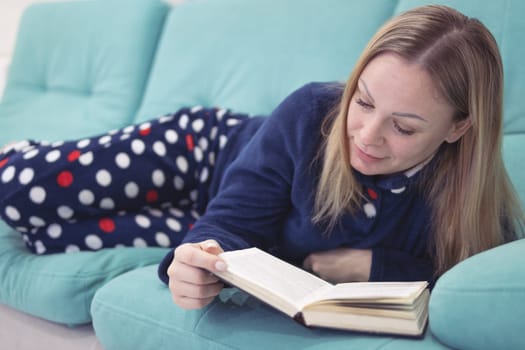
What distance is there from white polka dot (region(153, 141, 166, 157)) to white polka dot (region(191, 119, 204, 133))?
9 cm

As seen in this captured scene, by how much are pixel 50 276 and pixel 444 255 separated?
0.72 m

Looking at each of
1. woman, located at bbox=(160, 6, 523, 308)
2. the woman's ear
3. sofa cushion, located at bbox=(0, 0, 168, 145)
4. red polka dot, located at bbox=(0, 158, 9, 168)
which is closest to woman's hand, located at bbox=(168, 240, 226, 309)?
woman, located at bbox=(160, 6, 523, 308)

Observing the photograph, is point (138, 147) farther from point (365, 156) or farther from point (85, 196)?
point (365, 156)

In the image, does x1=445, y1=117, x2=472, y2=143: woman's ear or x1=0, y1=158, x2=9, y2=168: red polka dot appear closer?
x1=445, y1=117, x2=472, y2=143: woman's ear

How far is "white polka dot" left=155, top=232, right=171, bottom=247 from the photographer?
46.2 inches

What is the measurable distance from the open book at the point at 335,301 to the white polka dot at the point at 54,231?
57 centimetres

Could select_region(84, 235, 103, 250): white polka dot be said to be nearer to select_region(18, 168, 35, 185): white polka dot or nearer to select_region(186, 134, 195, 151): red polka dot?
select_region(18, 168, 35, 185): white polka dot

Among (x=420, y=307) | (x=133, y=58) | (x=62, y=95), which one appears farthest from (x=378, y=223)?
(x=62, y=95)

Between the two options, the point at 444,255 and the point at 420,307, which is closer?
the point at 420,307

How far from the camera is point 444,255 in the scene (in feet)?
3.03

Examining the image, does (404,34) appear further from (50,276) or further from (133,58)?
(133,58)

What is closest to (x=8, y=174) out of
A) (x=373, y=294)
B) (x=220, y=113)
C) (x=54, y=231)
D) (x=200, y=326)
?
(x=54, y=231)

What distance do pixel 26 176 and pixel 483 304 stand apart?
0.90 m

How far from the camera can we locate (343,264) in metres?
0.95
